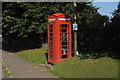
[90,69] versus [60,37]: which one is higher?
[60,37]

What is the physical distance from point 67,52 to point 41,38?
25.5ft

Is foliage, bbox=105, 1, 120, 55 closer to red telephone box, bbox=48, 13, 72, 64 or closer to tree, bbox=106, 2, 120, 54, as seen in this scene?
tree, bbox=106, 2, 120, 54

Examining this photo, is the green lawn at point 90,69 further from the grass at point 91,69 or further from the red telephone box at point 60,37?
the red telephone box at point 60,37

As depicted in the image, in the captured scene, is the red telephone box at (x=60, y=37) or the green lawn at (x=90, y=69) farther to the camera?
the red telephone box at (x=60, y=37)

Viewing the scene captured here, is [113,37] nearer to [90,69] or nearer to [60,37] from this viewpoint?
[60,37]

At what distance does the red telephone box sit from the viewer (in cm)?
1051

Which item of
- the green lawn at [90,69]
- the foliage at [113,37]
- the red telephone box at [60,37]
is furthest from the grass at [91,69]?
the foliage at [113,37]

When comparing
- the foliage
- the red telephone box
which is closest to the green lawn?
the red telephone box

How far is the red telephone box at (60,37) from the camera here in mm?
10508

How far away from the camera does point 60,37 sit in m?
10.6

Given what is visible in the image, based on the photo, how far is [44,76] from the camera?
27.0 feet

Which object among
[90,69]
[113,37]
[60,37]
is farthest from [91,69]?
[113,37]

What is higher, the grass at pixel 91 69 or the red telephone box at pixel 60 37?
the red telephone box at pixel 60 37

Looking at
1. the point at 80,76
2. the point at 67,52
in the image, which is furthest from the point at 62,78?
the point at 67,52
